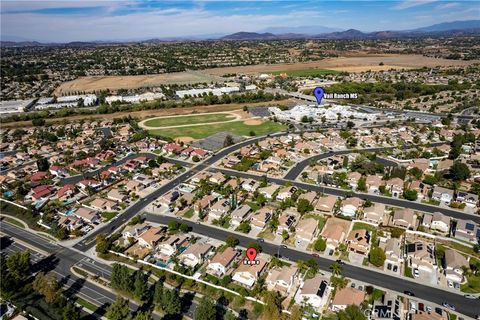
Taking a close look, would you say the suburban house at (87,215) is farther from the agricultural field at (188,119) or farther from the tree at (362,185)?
the agricultural field at (188,119)

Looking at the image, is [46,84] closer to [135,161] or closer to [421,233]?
[135,161]

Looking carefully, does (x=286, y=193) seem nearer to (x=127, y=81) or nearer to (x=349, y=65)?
(x=127, y=81)

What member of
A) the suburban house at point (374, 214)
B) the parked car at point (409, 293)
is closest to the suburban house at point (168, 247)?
the suburban house at point (374, 214)

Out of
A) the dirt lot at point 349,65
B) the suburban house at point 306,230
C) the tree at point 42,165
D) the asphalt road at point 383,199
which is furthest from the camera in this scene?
the dirt lot at point 349,65

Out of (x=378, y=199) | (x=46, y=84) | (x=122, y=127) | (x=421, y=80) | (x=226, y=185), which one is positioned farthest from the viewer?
(x=46, y=84)

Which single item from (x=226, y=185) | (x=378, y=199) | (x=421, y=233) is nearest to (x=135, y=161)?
(x=226, y=185)

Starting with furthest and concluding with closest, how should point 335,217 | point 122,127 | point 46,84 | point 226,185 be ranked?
point 46,84 → point 122,127 → point 226,185 → point 335,217

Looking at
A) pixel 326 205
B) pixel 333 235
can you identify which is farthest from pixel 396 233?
pixel 326 205
